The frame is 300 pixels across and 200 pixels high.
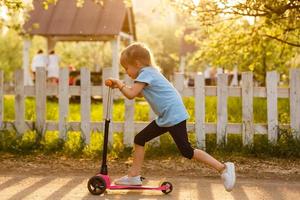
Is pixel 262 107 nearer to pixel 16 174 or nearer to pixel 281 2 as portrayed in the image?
pixel 281 2

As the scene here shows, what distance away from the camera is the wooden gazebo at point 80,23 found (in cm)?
1936

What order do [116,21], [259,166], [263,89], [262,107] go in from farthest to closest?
[116,21] → [262,107] → [263,89] → [259,166]

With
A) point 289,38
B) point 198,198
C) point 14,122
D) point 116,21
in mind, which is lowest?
point 198,198

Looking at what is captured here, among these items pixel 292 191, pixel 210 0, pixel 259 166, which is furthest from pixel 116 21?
pixel 292 191

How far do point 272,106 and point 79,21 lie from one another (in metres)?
12.9

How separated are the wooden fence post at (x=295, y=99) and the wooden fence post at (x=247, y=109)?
1.74ft

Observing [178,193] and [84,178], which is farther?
[84,178]

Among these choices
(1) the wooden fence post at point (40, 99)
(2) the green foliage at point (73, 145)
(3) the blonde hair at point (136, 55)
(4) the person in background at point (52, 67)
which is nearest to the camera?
(3) the blonde hair at point (136, 55)

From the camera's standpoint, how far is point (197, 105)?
8.08 meters

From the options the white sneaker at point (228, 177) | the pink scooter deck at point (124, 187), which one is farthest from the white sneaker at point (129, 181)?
the white sneaker at point (228, 177)

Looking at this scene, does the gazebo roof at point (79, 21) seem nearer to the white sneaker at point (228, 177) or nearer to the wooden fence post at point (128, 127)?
the wooden fence post at point (128, 127)

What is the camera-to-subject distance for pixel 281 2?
8102mm

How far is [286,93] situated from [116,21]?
12.2 meters

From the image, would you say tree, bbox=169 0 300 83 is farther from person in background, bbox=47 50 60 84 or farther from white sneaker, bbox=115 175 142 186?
person in background, bbox=47 50 60 84
